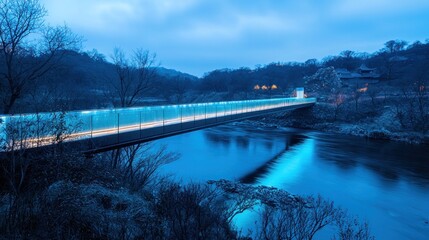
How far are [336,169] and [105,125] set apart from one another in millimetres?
14999

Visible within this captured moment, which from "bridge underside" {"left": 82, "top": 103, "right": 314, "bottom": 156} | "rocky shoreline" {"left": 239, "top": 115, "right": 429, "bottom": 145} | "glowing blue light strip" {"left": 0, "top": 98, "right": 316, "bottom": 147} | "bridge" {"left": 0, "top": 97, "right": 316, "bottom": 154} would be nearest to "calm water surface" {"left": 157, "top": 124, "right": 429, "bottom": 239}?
"rocky shoreline" {"left": 239, "top": 115, "right": 429, "bottom": 145}

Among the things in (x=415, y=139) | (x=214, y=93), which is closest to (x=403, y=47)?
(x=214, y=93)

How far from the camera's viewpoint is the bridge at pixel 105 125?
669cm

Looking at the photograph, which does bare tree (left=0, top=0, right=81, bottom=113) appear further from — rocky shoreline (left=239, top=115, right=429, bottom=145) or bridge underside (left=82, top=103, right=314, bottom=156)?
rocky shoreline (left=239, top=115, right=429, bottom=145)

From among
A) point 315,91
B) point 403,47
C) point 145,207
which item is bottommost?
point 145,207

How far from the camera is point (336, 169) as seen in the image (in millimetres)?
18406

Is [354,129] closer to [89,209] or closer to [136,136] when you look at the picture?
[136,136]

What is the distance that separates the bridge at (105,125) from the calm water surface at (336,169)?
3546 mm

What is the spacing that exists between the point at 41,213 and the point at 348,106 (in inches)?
1786

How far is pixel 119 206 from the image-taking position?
741 cm

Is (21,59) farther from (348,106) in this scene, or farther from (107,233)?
(348,106)

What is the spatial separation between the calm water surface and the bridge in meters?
3.55

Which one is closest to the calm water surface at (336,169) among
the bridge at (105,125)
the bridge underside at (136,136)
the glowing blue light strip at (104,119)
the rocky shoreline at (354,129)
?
the rocky shoreline at (354,129)

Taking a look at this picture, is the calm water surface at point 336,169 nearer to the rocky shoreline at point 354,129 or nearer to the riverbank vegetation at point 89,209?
the rocky shoreline at point 354,129
